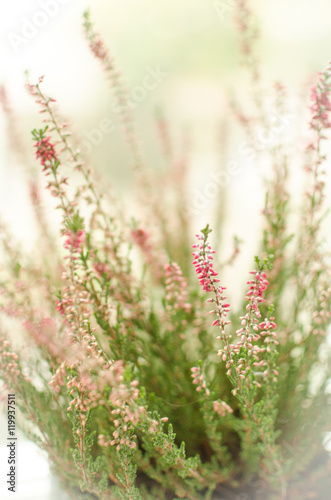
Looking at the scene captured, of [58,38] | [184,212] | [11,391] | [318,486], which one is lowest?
[318,486]

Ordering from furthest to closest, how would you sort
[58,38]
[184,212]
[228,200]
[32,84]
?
[58,38], [228,200], [184,212], [32,84]

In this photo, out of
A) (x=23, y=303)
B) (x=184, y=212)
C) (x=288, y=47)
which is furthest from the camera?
(x=288, y=47)

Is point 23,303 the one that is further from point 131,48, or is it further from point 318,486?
point 131,48

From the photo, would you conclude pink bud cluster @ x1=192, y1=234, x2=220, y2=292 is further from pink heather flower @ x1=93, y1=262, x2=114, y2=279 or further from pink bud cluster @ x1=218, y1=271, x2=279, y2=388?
pink heather flower @ x1=93, y1=262, x2=114, y2=279

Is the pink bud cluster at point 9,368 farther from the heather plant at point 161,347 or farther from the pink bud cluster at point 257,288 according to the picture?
the pink bud cluster at point 257,288

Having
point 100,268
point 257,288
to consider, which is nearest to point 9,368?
point 100,268

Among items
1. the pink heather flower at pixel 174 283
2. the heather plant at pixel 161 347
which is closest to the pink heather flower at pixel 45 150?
the heather plant at pixel 161 347

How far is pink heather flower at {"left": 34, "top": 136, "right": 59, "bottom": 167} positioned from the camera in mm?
375

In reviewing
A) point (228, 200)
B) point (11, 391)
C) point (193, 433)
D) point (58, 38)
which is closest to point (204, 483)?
point (193, 433)

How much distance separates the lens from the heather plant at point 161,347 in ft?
1.34

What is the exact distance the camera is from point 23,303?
50 cm

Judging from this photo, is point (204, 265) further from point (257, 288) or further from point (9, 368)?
point (9, 368)

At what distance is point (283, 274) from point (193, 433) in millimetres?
234

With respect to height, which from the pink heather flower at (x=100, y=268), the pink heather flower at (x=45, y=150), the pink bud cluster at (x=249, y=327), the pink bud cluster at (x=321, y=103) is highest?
the pink bud cluster at (x=321, y=103)
